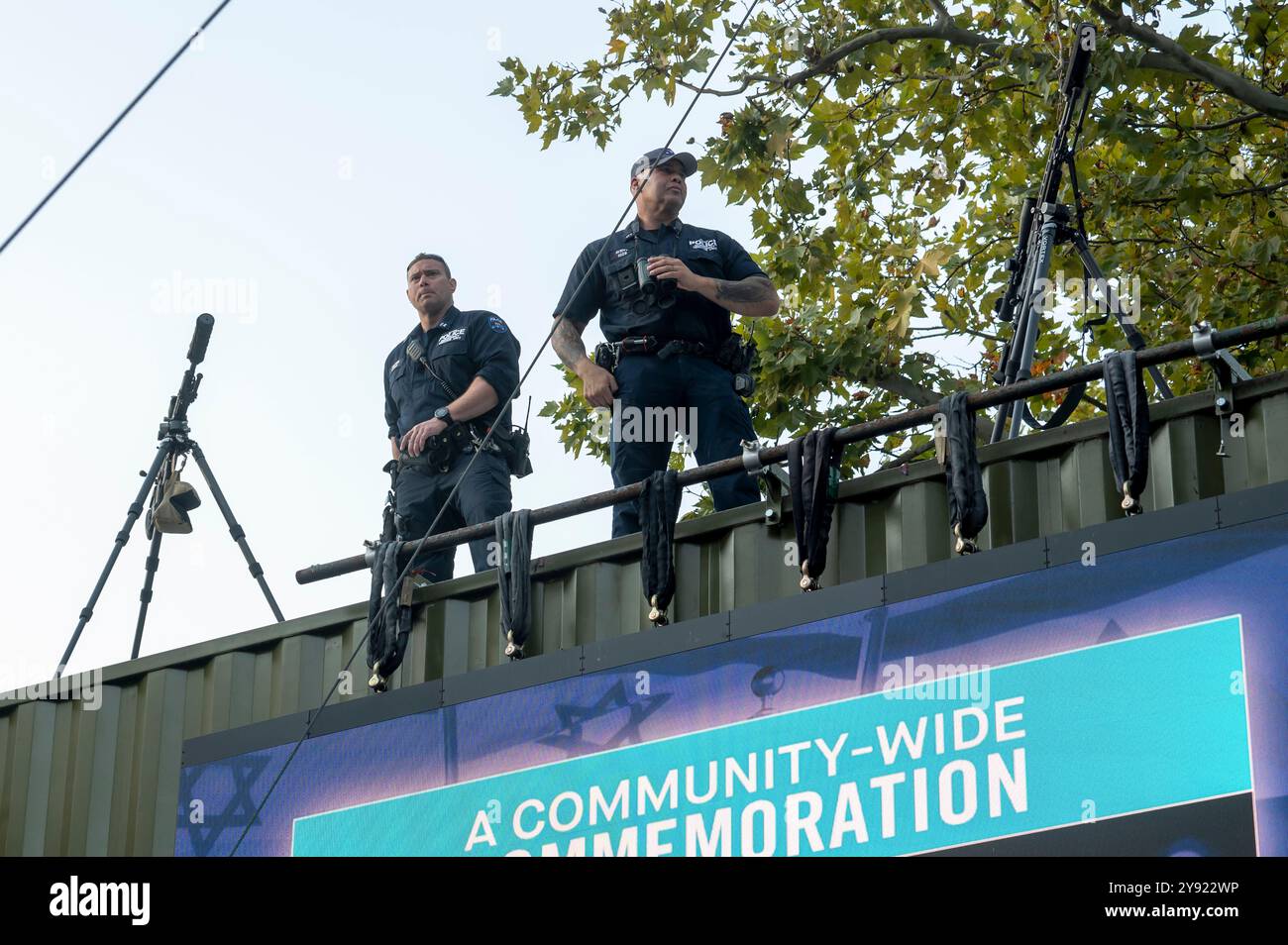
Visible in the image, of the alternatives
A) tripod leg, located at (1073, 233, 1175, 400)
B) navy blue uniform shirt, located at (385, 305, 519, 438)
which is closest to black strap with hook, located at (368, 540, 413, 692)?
navy blue uniform shirt, located at (385, 305, 519, 438)

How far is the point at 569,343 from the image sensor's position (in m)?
9.06

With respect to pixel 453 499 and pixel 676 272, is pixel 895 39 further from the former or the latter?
pixel 453 499

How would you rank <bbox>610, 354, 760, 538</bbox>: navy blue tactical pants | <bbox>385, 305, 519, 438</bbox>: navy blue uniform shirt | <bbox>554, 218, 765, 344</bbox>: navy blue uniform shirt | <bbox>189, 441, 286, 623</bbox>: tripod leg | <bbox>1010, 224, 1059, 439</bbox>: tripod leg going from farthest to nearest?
<bbox>189, 441, 286, 623</bbox>: tripod leg, <bbox>385, 305, 519, 438</bbox>: navy blue uniform shirt, <bbox>554, 218, 765, 344</bbox>: navy blue uniform shirt, <bbox>610, 354, 760, 538</bbox>: navy blue tactical pants, <bbox>1010, 224, 1059, 439</bbox>: tripod leg

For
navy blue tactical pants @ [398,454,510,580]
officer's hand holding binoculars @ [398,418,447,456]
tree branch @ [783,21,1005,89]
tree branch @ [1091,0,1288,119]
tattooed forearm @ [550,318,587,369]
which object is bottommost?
navy blue tactical pants @ [398,454,510,580]

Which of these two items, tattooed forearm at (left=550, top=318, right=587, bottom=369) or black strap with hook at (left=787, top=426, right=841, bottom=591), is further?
tattooed forearm at (left=550, top=318, right=587, bottom=369)

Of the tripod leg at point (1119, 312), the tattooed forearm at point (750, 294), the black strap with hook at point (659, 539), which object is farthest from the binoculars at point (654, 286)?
→ the tripod leg at point (1119, 312)

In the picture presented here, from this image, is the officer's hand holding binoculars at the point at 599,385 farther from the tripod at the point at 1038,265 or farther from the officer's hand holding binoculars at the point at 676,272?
the tripod at the point at 1038,265

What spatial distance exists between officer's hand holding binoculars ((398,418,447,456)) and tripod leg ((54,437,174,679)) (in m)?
1.73

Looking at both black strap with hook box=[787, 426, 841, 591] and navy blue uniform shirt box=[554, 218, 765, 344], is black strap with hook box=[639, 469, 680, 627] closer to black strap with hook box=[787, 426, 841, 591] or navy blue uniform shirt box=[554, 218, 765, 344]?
black strap with hook box=[787, 426, 841, 591]

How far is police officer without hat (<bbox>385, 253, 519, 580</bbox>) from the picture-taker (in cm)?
919

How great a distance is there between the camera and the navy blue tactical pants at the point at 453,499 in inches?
360

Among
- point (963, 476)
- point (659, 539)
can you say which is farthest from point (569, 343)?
point (963, 476)
